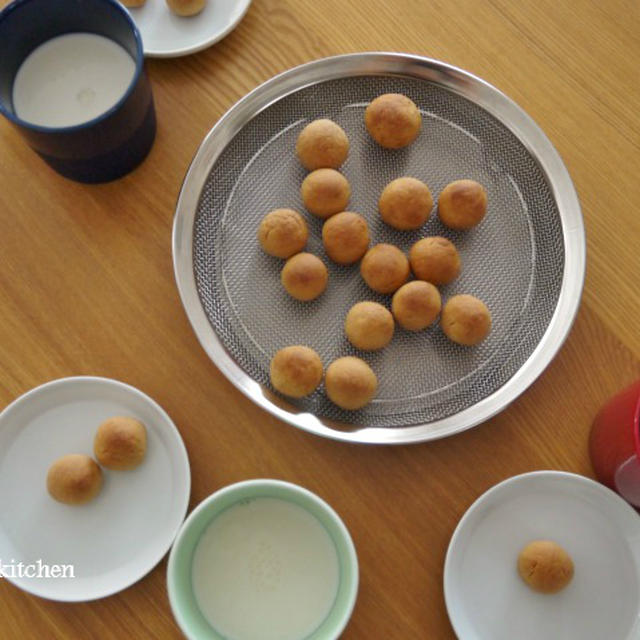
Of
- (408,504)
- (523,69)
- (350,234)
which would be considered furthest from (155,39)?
(408,504)

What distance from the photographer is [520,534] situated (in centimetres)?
73

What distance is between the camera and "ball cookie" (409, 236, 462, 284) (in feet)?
2.45

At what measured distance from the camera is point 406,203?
0.75 m

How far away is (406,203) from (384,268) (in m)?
0.08

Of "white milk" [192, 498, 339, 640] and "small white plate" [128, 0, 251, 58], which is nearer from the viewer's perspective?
"white milk" [192, 498, 339, 640]

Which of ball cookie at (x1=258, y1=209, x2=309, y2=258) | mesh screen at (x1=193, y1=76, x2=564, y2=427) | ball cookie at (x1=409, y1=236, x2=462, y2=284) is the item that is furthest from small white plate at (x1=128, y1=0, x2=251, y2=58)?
ball cookie at (x1=409, y1=236, x2=462, y2=284)

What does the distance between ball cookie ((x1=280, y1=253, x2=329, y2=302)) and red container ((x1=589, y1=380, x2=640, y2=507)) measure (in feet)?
1.06

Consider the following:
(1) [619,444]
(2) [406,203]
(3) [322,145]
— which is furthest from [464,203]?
(1) [619,444]

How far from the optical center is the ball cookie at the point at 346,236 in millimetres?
747

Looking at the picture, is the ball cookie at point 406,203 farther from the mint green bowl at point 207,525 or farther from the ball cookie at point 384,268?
the mint green bowl at point 207,525

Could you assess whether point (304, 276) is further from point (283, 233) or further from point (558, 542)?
point (558, 542)

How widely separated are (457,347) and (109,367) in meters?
0.38

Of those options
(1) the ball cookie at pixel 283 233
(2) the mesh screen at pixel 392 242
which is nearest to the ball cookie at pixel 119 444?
(2) the mesh screen at pixel 392 242

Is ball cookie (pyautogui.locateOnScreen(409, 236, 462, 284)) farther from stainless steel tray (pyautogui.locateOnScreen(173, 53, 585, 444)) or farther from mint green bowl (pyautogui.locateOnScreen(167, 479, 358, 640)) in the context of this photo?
mint green bowl (pyautogui.locateOnScreen(167, 479, 358, 640))
